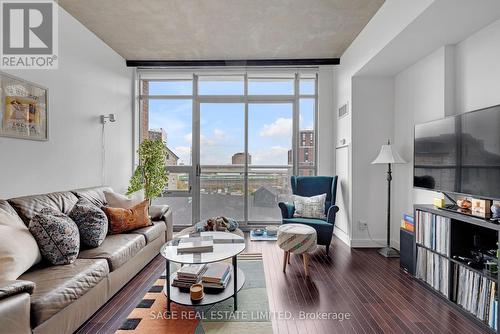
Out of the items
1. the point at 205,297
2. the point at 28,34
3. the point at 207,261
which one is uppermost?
the point at 28,34

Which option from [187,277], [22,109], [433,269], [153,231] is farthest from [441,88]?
[22,109]

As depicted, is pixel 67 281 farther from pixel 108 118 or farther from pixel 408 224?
pixel 408 224

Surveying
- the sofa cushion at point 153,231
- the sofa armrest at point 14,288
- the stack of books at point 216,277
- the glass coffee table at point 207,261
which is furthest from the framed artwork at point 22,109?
the stack of books at point 216,277

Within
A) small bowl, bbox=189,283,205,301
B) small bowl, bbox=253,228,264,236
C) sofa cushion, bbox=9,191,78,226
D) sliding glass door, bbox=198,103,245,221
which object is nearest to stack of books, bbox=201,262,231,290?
small bowl, bbox=189,283,205,301

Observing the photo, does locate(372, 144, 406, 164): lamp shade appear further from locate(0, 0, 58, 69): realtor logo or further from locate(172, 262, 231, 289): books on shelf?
locate(0, 0, 58, 69): realtor logo

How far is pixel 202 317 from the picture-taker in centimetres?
205

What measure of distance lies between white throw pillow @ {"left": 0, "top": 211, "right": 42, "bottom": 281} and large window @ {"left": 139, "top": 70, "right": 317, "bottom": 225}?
9.48ft

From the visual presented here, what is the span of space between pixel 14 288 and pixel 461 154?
132 inches

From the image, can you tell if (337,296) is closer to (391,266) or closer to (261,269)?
(261,269)

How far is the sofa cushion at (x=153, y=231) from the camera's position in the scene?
3.00m

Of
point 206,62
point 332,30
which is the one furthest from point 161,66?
Answer: point 332,30

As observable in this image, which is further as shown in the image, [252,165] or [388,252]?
[252,165]

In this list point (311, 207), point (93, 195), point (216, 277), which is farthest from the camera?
point (311, 207)

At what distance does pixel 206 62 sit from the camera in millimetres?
4520
